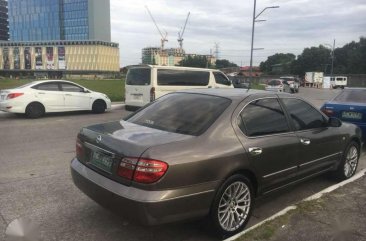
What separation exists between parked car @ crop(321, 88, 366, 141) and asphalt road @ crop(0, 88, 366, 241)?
1.08 meters

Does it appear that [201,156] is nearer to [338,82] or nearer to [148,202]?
[148,202]

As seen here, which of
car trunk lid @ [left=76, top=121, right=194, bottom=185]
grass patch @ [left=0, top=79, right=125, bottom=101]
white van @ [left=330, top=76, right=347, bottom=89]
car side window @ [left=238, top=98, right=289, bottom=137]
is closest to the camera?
car trunk lid @ [left=76, top=121, right=194, bottom=185]

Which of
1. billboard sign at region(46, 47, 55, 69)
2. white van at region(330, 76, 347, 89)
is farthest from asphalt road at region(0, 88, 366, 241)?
billboard sign at region(46, 47, 55, 69)

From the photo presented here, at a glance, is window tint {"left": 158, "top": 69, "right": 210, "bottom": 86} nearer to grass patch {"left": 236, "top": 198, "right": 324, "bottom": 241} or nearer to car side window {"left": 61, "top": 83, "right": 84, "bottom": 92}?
car side window {"left": 61, "top": 83, "right": 84, "bottom": 92}

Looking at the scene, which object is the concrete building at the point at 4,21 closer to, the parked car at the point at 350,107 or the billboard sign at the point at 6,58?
the billboard sign at the point at 6,58

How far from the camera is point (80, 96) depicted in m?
14.5

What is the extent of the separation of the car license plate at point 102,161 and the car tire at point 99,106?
11178 millimetres

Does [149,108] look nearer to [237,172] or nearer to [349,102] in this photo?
[237,172]

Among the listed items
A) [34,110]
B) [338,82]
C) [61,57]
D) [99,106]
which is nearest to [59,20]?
[61,57]

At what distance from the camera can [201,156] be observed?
3.73m

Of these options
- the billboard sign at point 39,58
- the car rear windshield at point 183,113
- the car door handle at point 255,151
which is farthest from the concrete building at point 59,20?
the car door handle at point 255,151

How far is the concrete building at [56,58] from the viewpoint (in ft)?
491

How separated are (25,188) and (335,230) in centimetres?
401

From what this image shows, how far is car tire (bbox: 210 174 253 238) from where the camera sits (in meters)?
3.90
